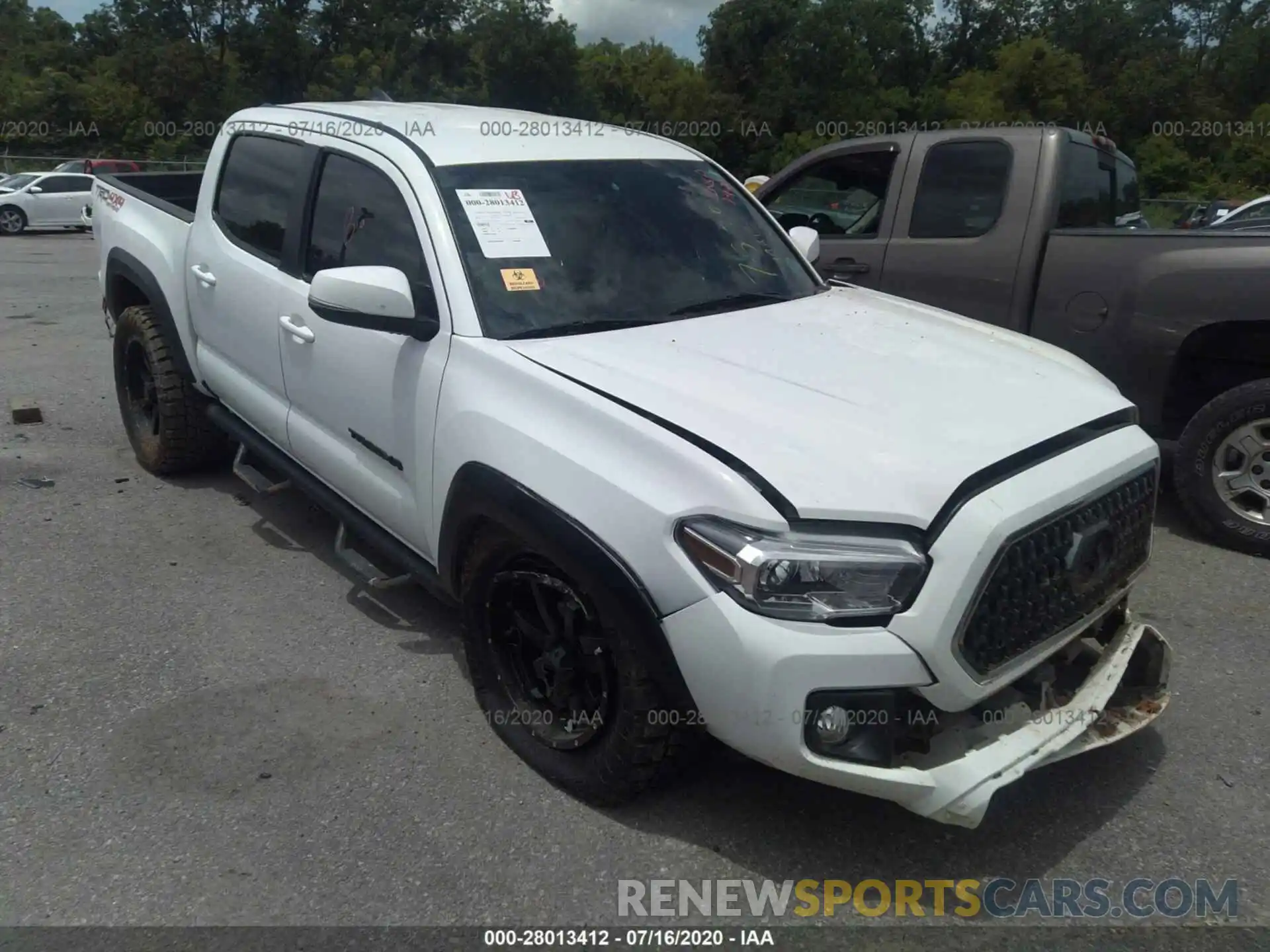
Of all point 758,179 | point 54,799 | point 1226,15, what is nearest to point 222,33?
point 1226,15

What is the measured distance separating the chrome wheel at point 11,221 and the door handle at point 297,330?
76.7 ft

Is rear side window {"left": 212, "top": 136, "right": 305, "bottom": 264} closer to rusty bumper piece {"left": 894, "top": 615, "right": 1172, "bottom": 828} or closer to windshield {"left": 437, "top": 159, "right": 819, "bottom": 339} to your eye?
windshield {"left": 437, "top": 159, "right": 819, "bottom": 339}

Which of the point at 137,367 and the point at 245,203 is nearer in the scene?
the point at 245,203

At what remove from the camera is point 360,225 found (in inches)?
158

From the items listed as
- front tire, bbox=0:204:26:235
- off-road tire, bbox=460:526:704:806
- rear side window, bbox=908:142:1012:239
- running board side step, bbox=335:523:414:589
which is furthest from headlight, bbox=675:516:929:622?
front tire, bbox=0:204:26:235

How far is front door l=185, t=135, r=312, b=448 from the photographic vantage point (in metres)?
4.45

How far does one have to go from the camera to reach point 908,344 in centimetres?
356

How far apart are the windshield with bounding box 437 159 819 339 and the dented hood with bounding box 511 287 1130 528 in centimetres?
16

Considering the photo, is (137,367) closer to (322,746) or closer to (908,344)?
(322,746)

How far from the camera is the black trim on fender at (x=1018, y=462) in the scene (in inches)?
102

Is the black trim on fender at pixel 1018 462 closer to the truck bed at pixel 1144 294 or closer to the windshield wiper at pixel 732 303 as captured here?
the windshield wiper at pixel 732 303

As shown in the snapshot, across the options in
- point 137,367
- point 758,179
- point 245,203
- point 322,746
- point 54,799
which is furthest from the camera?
point 758,179

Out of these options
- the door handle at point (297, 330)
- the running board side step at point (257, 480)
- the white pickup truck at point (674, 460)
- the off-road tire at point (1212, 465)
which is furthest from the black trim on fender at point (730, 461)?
the off-road tire at point (1212, 465)

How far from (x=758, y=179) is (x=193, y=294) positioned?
352cm
